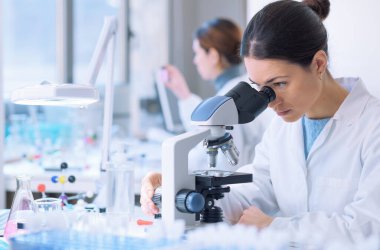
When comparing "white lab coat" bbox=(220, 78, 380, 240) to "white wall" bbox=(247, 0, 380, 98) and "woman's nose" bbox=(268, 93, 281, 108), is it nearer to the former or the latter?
"woman's nose" bbox=(268, 93, 281, 108)

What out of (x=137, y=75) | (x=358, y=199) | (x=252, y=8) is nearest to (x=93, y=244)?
(x=358, y=199)

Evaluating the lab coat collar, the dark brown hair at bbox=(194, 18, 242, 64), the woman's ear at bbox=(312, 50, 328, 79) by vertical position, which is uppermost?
the dark brown hair at bbox=(194, 18, 242, 64)

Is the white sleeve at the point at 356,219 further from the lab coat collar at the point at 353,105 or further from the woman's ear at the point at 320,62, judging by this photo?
the woman's ear at the point at 320,62

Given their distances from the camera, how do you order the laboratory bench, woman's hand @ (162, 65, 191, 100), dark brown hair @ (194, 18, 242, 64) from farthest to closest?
woman's hand @ (162, 65, 191, 100) → dark brown hair @ (194, 18, 242, 64) → the laboratory bench

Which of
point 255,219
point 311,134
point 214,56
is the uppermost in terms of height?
point 214,56

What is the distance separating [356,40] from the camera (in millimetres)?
2299

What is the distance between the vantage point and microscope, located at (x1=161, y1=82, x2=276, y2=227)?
1435 mm

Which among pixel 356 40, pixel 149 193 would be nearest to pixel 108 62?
pixel 149 193

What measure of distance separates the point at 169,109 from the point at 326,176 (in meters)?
1.97

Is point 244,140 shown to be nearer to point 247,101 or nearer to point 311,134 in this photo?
point 311,134

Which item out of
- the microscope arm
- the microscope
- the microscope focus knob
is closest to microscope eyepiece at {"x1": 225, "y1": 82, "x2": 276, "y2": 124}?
the microscope

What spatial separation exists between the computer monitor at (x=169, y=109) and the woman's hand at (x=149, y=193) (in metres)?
1.90

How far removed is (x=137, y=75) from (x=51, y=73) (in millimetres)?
1119

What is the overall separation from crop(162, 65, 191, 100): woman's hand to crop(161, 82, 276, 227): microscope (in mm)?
2064
